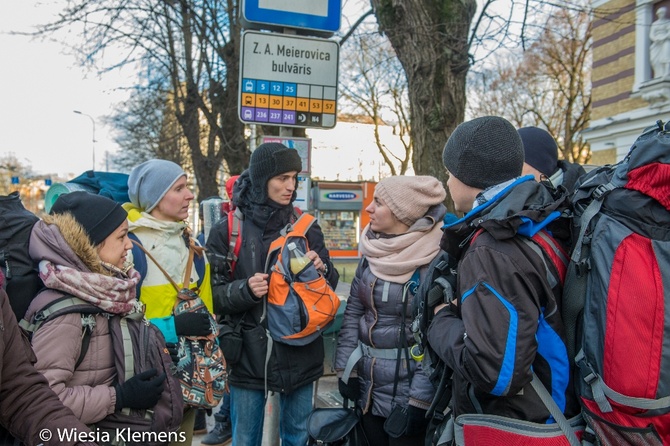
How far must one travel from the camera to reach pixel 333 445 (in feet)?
8.46

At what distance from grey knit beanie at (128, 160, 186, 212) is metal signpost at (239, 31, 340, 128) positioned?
104 cm

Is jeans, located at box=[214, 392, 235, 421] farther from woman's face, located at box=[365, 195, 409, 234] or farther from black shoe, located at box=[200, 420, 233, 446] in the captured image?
woman's face, located at box=[365, 195, 409, 234]

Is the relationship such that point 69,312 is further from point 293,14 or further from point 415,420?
point 293,14

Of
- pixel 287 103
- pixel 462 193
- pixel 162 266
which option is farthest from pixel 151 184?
pixel 462 193

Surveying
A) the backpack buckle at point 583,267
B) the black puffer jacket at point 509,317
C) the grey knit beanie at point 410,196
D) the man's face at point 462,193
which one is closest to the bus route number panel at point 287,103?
the grey knit beanie at point 410,196

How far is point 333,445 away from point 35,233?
5.65 feet

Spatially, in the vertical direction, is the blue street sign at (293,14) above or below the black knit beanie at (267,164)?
above

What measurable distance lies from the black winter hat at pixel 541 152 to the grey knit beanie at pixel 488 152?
89cm

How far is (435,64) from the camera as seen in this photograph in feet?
14.1

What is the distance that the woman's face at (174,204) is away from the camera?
8.92 ft

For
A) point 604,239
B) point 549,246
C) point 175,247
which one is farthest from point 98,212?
point 604,239

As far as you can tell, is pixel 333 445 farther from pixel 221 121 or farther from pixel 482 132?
pixel 221 121

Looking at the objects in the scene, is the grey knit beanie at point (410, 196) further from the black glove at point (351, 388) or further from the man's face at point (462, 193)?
the black glove at point (351, 388)

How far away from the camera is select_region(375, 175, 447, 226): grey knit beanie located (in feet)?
8.55
